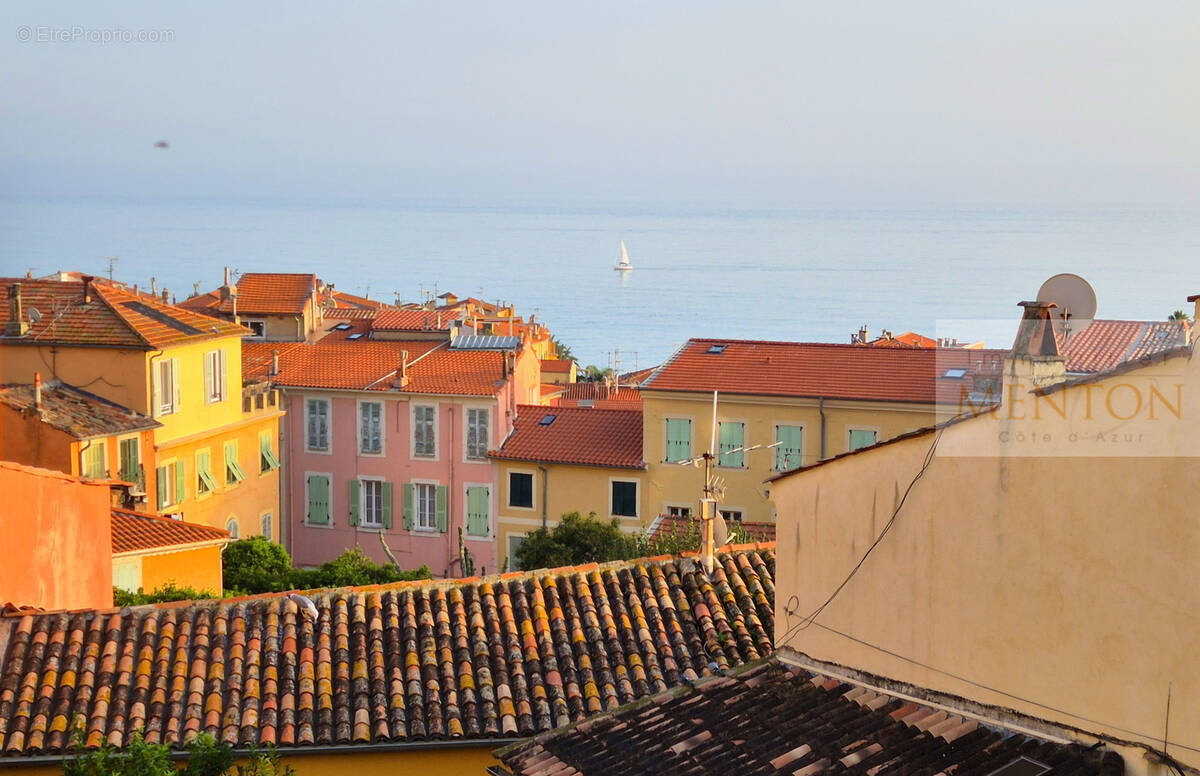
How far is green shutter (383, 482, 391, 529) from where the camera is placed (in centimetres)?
3325

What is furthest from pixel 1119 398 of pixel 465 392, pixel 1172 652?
pixel 465 392

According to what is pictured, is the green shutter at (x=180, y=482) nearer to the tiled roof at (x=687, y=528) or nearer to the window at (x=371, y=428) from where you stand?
the window at (x=371, y=428)

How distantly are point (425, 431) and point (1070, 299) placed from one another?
2729cm

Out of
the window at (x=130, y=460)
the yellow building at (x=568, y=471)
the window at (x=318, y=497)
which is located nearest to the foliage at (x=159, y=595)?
the window at (x=130, y=460)

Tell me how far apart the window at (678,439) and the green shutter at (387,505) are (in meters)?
7.61

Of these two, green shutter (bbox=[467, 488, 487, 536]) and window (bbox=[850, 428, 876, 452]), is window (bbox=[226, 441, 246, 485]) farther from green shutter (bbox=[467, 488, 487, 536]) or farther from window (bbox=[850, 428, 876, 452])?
window (bbox=[850, 428, 876, 452])

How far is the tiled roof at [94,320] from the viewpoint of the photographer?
2573 centimetres

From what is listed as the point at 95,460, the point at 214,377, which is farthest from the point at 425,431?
the point at 95,460

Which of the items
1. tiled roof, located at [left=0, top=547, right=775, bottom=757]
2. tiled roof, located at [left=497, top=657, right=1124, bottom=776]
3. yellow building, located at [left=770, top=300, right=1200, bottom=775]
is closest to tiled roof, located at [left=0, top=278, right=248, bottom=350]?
tiled roof, located at [left=0, top=547, right=775, bottom=757]

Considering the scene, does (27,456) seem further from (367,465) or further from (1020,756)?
(1020,756)

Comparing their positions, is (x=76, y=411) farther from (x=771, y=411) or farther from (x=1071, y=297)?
(x=1071, y=297)

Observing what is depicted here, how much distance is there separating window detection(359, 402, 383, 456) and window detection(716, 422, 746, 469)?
8.85m

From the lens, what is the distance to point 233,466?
30.0 metres

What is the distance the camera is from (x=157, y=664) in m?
8.93
